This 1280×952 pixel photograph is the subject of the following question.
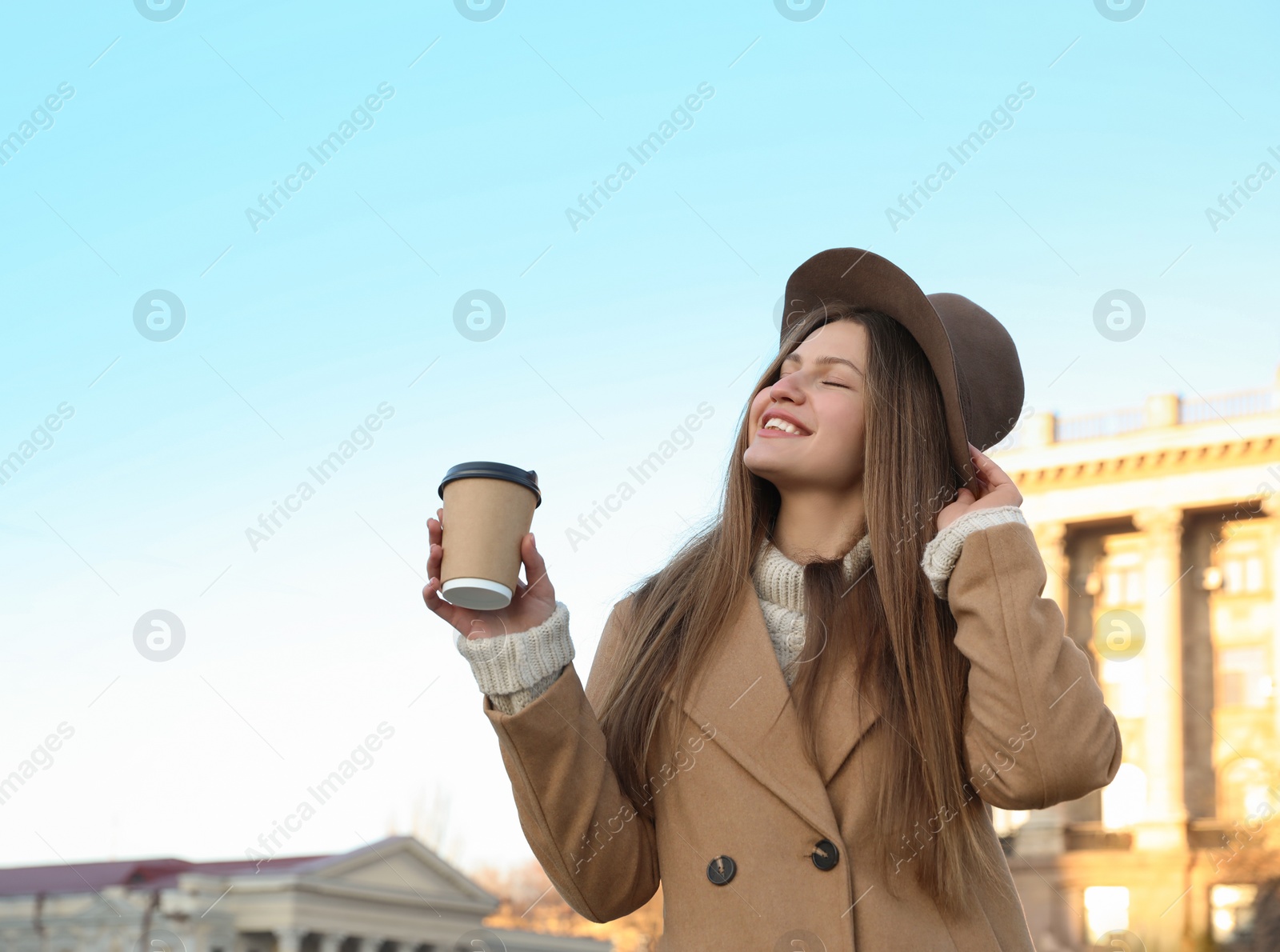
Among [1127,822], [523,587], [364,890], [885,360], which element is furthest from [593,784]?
[364,890]

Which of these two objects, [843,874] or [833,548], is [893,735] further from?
[833,548]

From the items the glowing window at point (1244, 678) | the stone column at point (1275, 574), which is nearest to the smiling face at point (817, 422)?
the stone column at point (1275, 574)

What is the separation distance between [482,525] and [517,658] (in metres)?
0.25

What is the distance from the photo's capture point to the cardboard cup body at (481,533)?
2.19m

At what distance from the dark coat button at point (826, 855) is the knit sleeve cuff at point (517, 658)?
511mm

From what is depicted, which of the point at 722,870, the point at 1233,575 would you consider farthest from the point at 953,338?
the point at 1233,575

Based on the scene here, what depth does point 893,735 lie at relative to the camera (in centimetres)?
245

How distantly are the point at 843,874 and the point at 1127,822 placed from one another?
36.2 meters

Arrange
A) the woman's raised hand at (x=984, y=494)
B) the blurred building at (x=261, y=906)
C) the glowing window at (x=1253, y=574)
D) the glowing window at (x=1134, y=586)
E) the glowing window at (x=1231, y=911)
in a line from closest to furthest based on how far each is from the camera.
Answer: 1. the woman's raised hand at (x=984, y=494)
2. the glowing window at (x=1231, y=911)
3. the glowing window at (x=1253, y=574)
4. the glowing window at (x=1134, y=586)
5. the blurred building at (x=261, y=906)

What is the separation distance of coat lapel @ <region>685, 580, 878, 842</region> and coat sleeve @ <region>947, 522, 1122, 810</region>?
0.68ft

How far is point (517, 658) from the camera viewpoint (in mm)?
2307

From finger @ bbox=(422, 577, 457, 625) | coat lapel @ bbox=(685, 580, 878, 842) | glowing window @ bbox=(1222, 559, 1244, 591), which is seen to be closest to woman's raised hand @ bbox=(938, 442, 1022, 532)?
coat lapel @ bbox=(685, 580, 878, 842)

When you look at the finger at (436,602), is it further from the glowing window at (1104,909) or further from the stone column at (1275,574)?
the stone column at (1275,574)

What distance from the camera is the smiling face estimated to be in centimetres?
269
